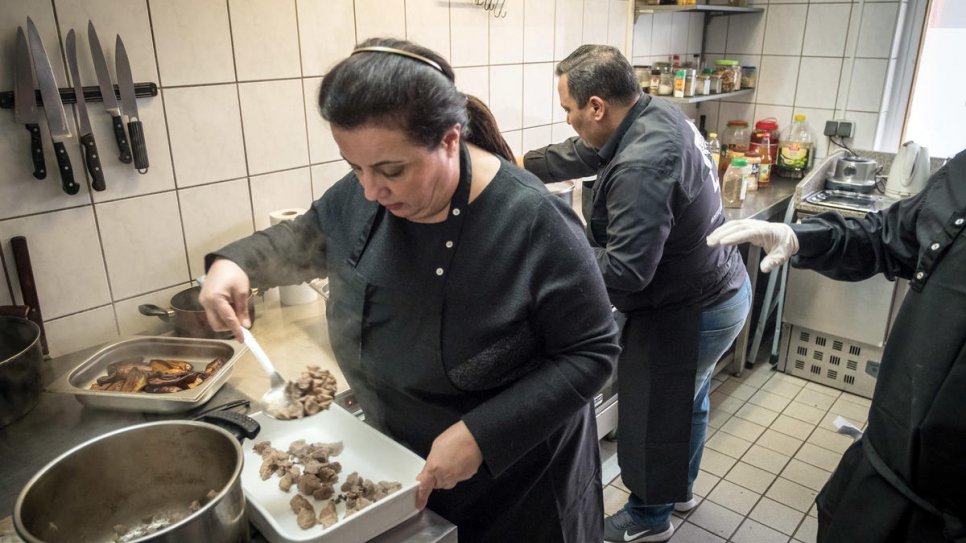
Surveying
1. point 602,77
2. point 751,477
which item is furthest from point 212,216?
point 751,477

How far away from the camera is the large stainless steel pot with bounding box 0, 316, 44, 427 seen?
1074 millimetres

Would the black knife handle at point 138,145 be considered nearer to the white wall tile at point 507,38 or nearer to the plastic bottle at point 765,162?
the white wall tile at point 507,38

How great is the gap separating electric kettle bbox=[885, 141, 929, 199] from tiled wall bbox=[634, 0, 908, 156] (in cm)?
29

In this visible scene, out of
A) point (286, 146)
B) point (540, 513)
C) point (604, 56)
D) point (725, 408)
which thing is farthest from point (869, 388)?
point (286, 146)

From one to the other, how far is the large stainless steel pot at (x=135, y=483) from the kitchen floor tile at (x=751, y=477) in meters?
1.94

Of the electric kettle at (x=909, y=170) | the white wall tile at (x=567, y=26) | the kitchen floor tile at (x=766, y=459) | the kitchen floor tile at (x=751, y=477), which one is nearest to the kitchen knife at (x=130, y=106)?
the white wall tile at (x=567, y=26)

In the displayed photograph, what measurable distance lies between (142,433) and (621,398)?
53.1 inches

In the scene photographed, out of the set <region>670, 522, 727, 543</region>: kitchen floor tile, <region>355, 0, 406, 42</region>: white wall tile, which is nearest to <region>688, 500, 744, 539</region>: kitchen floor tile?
<region>670, 522, 727, 543</region>: kitchen floor tile

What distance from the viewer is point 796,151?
311cm

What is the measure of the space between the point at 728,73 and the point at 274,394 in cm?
278

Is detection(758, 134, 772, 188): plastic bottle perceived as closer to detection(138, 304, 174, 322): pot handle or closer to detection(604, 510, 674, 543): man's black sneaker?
detection(604, 510, 674, 543): man's black sneaker

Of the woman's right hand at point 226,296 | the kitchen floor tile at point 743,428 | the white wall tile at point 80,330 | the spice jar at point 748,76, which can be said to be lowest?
the kitchen floor tile at point 743,428

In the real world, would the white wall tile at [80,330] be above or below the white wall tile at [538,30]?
below

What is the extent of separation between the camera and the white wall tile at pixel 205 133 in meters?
1.46
